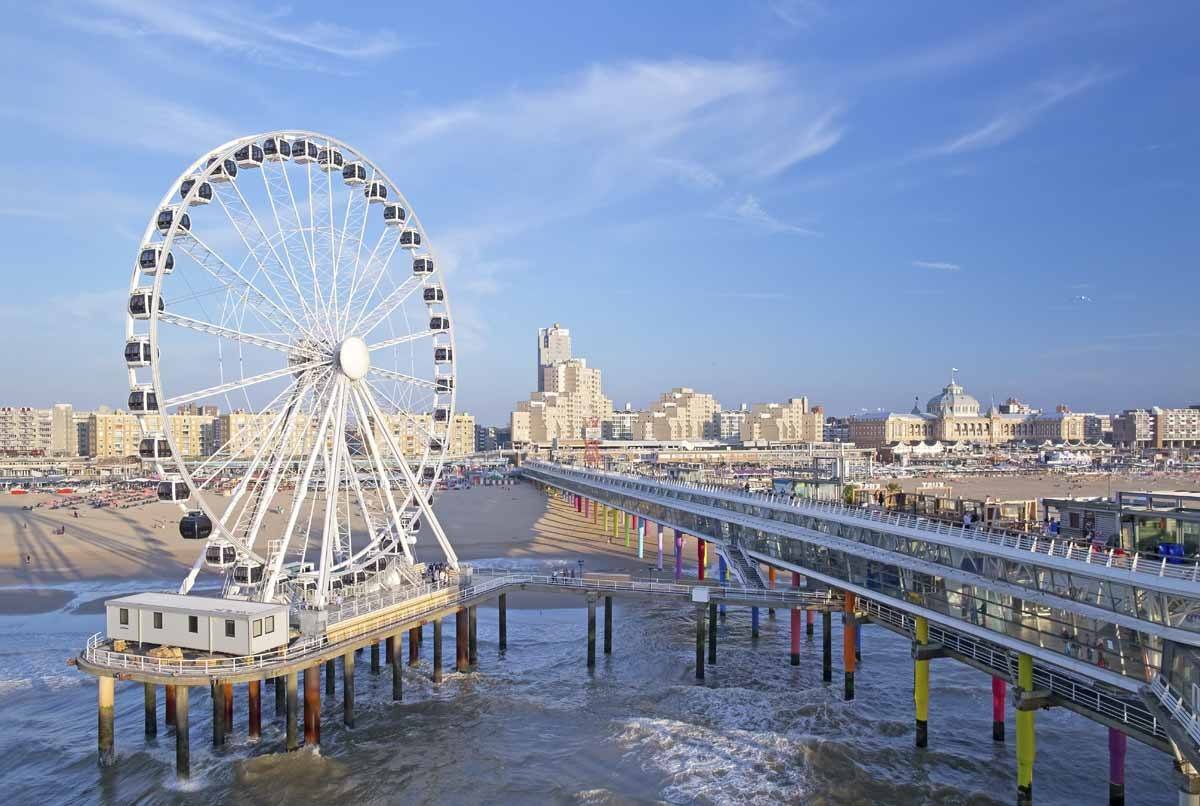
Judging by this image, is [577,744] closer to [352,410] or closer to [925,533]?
[925,533]

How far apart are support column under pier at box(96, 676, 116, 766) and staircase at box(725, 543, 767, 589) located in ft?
74.9

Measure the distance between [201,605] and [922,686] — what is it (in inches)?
862

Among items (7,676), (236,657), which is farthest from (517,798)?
(7,676)

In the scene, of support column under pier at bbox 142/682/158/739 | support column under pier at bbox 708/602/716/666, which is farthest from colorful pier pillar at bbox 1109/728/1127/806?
support column under pier at bbox 142/682/158/739

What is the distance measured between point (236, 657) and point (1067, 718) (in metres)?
26.5

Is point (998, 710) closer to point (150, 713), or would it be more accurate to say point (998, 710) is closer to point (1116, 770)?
point (1116, 770)

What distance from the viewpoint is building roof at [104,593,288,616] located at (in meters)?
27.4

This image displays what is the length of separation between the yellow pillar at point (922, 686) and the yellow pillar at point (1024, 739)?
415cm

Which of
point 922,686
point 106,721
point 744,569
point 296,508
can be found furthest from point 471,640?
point 922,686

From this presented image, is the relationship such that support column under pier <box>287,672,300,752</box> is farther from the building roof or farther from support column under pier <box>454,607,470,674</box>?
support column under pier <box>454,607,470,674</box>

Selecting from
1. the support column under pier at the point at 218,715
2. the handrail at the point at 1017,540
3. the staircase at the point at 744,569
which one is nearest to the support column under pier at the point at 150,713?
the support column under pier at the point at 218,715

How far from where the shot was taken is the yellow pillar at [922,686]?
27281 millimetres

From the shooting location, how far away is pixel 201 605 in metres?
28.4

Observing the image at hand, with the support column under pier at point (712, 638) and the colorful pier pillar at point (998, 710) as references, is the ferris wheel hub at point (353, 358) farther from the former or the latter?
the colorful pier pillar at point (998, 710)
